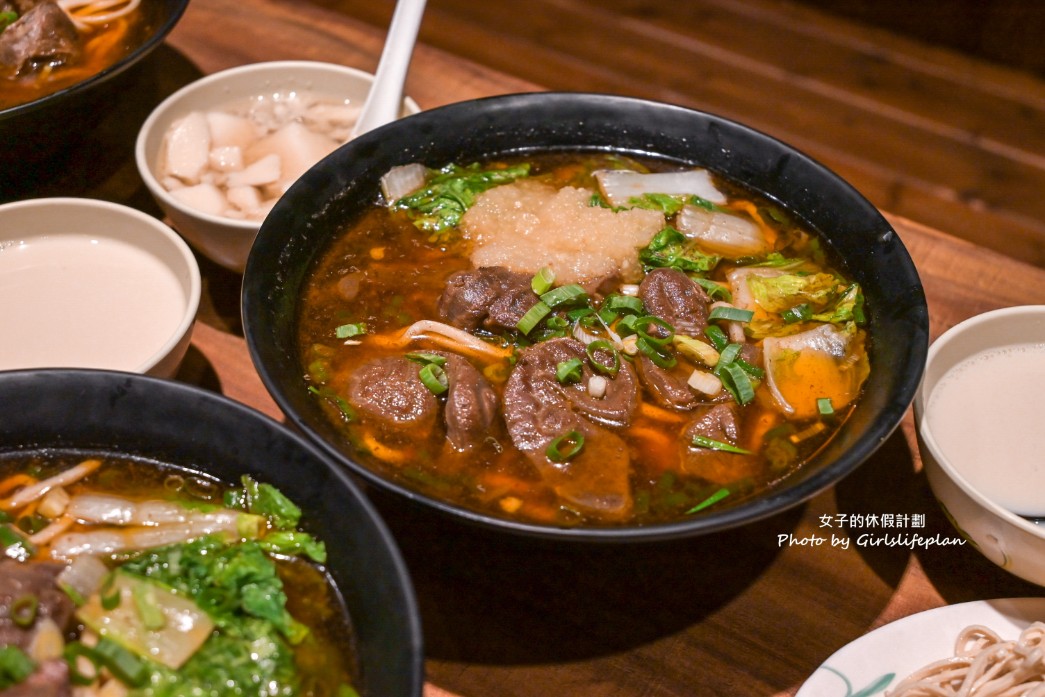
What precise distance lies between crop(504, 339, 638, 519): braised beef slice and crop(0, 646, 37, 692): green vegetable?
1.03 m

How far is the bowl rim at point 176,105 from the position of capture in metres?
2.43

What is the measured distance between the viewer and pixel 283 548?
171 cm

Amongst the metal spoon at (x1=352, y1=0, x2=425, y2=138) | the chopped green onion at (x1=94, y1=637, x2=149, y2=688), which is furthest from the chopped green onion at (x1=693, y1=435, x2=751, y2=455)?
the metal spoon at (x1=352, y1=0, x2=425, y2=138)

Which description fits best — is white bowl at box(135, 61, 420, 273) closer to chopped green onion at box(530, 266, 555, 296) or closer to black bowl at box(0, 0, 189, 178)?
black bowl at box(0, 0, 189, 178)

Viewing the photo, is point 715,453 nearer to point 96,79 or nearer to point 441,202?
point 441,202

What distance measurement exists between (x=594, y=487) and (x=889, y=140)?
375 centimetres

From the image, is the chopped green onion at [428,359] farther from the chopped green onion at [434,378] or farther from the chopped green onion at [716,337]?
the chopped green onion at [716,337]

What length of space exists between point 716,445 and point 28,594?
55.8 inches

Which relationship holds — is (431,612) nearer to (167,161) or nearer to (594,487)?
(594,487)

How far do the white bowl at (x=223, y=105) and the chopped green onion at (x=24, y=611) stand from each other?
3.87 feet

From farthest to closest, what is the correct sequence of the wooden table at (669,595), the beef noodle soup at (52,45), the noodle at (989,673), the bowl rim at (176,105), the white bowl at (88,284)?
1. the beef noodle soup at (52,45)
2. the bowl rim at (176,105)
3. the white bowl at (88,284)
4. the wooden table at (669,595)
5. the noodle at (989,673)

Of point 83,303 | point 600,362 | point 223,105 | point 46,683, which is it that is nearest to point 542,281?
point 600,362

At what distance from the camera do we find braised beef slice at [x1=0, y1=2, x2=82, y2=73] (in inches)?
115

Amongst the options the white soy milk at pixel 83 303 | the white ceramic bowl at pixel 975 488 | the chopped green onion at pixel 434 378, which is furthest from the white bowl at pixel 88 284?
the white ceramic bowl at pixel 975 488
